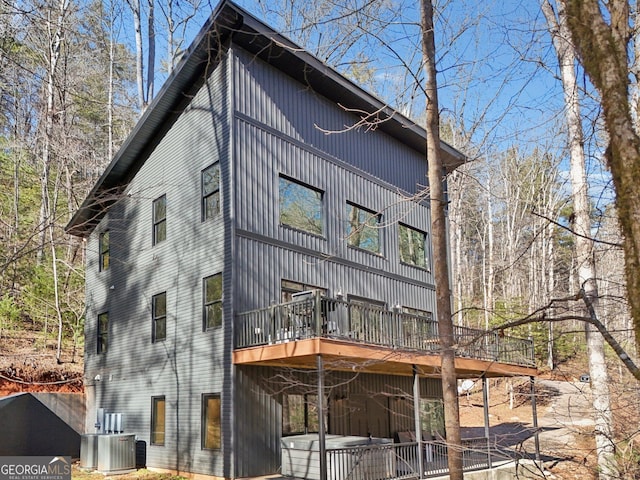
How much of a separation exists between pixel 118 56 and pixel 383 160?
21988mm

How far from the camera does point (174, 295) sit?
1539 centimetres

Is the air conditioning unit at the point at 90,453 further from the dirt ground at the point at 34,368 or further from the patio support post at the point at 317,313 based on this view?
the patio support post at the point at 317,313

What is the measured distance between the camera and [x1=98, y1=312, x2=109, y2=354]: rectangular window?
1878 centimetres

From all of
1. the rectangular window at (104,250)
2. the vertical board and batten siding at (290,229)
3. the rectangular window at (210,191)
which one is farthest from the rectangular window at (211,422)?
the rectangular window at (104,250)

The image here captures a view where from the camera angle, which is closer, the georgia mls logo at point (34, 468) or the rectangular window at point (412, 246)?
the georgia mls logo at point (34, 468)

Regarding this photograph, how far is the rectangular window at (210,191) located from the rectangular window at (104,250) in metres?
6.28

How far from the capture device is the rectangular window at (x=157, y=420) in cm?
1485

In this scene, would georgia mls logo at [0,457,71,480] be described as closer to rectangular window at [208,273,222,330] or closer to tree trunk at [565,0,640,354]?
rectangular window at [208,273,222,330]

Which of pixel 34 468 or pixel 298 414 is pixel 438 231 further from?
pixel 34 468

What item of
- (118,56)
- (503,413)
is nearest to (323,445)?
(503,413)

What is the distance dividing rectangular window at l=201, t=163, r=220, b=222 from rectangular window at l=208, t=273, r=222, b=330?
159 centimetres

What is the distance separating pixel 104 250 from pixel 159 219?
400 centimetres

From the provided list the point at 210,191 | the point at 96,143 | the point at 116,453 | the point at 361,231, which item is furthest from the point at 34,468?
the point at 96,143

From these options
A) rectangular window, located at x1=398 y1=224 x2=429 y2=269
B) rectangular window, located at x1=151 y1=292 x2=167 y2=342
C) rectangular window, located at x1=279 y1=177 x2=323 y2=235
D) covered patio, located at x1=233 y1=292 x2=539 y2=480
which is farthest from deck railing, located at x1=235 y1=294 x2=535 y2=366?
rectangular window, located at x1=398 y1=224 x2=429 y2=269
